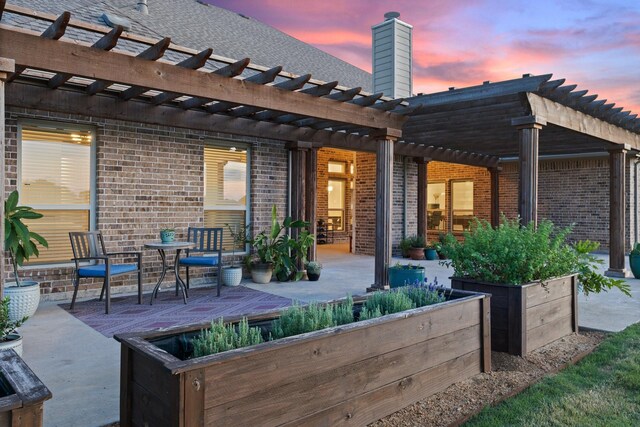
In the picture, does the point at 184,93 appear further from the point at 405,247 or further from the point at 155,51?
the point at 405,247

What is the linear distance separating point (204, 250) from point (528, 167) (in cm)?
439

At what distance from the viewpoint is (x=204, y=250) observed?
21.3 ft

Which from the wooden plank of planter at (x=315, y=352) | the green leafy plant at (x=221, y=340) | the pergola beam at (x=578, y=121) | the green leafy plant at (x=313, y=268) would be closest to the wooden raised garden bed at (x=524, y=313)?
the wooden plank of planter at (x=315, y=352)

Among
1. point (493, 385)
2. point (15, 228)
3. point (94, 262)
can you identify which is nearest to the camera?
point (493, 385)

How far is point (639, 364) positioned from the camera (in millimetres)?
3410

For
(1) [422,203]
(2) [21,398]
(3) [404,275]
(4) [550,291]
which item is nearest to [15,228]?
(2) [21,398]

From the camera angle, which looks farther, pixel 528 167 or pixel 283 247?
pixel 283 247

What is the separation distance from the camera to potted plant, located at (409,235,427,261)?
428 inches

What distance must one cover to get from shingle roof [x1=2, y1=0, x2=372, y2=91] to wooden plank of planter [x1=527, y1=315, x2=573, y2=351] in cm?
612

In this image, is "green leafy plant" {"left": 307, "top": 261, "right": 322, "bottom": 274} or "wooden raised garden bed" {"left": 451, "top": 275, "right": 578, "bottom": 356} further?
"green leafy plant" {"left": 307, "top": 261, "right": 322, "bottom": 274}

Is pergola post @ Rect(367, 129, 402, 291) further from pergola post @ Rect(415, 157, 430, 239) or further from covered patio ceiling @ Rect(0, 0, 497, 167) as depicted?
pergola post @ Rect(415, 157, 430, 239)

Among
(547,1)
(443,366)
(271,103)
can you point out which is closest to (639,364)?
(443,366)

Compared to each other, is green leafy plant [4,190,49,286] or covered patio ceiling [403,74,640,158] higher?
covered patio ceiling [403,74,640,158]

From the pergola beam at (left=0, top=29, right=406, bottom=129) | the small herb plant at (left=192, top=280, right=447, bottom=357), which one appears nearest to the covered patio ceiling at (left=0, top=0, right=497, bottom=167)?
the pergola beam at (left=0, top=29, right=406, bottom=129)
